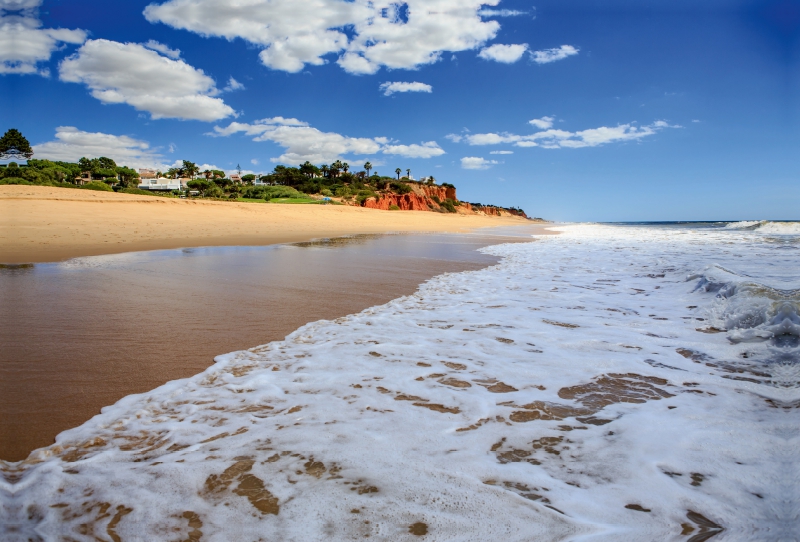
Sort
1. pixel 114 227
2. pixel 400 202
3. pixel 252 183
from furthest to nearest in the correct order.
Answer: pixel 252 183 → pixel 400 202 → pixel 114 227

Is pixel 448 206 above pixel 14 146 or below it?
below

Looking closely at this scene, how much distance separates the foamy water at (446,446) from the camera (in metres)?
1.46

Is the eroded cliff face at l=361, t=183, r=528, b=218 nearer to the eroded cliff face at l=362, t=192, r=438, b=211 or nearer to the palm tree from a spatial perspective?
the eroded cliff face at l=362, t=192, r=438, b=211

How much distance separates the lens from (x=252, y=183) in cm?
6988

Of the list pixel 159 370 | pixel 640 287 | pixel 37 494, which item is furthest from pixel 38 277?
pixel 640 287

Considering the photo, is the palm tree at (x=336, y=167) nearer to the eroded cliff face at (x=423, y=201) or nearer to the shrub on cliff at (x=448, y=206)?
the eroded cliff face at (x=423, y=201)

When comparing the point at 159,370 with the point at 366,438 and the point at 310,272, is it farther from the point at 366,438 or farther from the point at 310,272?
the point at 310,272

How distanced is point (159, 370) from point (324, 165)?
250 ft

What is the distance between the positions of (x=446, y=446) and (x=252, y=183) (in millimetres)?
73962

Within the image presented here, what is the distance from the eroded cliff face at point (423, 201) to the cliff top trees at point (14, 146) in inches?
1481

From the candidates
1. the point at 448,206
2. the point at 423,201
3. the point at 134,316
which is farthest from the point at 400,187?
the point at 134,316

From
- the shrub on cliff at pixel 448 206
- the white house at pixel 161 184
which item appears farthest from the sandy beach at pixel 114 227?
the shrub on cliff at pixel 448 206

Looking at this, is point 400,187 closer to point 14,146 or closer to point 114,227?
point 14,146

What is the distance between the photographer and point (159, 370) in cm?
279
